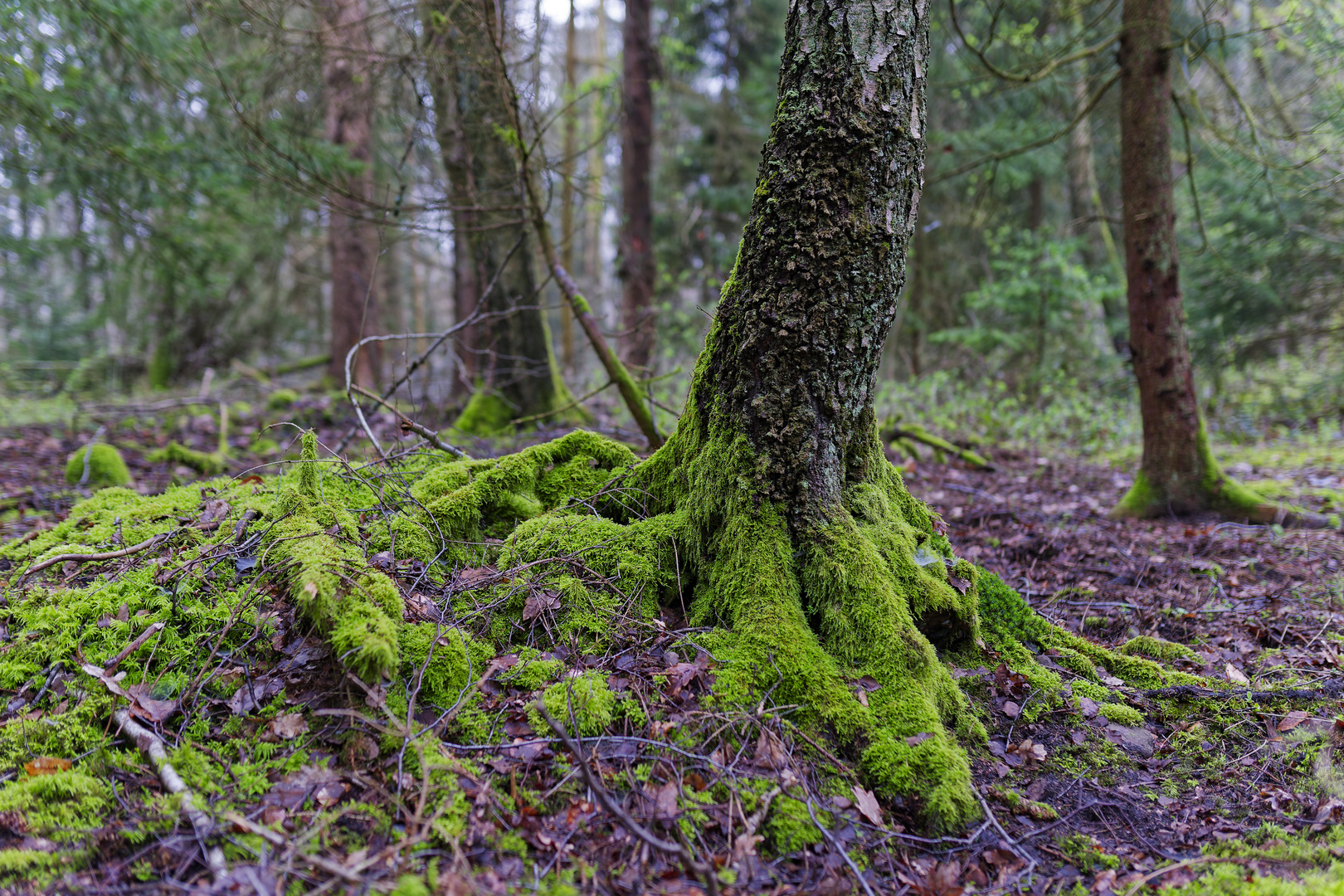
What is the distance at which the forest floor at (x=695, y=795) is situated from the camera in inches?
71.7

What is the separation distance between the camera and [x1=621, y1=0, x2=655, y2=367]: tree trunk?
10.5 meters

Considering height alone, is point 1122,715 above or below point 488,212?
below

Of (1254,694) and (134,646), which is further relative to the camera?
(1254,694)

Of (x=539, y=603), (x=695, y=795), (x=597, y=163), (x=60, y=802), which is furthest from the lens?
(x=597, y=163)

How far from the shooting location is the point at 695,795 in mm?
2145

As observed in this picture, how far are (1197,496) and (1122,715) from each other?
4.46m

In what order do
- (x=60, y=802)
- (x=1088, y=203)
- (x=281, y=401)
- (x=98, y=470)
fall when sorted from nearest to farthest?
(x=60, y=802)
(x=98, y=470)
(x=281, y=401)
(x=1088, y=203)

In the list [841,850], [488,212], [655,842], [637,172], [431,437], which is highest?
[637,172]

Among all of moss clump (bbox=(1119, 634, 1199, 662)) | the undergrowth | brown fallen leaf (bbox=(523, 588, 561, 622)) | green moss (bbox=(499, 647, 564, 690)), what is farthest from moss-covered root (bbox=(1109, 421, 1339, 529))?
green moss (bbox=(499, 647, 564, 690))

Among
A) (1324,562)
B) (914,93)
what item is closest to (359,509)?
(914,93)

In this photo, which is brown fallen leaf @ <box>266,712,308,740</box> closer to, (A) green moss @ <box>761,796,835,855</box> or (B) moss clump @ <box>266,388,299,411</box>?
(A) green moss @ <box>761,796,835,855</box>

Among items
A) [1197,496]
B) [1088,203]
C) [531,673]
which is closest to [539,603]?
[531,673]

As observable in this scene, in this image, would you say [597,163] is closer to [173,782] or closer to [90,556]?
[90,556]

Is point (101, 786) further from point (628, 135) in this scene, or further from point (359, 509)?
point (628, 135)
